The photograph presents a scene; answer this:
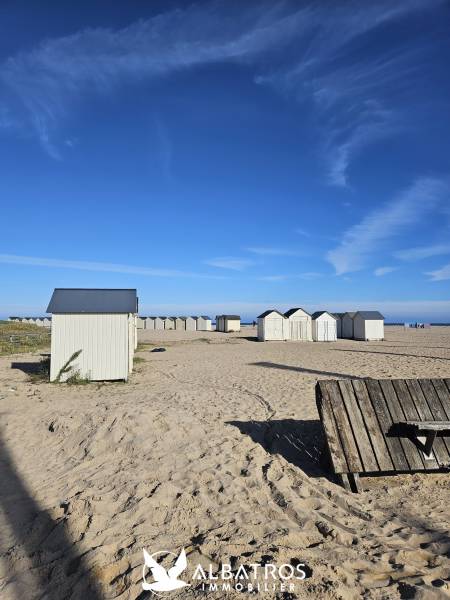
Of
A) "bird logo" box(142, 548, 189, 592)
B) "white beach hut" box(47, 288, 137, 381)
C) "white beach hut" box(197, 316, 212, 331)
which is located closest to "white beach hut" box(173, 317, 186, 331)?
"white beach hut" box(197, 316, 212, 331)

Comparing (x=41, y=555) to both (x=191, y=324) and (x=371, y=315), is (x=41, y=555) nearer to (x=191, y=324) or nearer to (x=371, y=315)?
(x=371, y=315)

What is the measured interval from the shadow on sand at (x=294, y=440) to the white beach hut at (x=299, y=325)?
3171cm

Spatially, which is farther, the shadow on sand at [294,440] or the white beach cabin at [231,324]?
the white beach cabin at [231,324]

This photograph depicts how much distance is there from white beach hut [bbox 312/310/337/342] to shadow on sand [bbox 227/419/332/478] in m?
31.8

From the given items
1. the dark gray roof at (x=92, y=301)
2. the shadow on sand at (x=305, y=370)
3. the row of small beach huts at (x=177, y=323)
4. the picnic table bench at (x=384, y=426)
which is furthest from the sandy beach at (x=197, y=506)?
the row of small beach huts at (x=177, y=323)

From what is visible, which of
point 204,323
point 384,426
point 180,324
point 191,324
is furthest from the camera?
point 180,324

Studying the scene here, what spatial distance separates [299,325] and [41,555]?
36943mm

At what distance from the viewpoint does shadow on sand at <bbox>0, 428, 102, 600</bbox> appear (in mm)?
3535

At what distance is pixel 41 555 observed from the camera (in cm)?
406

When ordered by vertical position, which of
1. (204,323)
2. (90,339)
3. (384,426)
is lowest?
(384,426)

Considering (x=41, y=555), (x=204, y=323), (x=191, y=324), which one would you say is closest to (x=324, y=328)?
(x=204, y=323)

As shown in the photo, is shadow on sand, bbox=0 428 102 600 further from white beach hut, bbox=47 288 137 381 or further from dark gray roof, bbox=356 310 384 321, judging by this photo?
dark gray roof, bbox=356 310 384 321

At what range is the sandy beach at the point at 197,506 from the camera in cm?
361

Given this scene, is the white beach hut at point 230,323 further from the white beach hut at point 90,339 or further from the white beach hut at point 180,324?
the white beach hut at point 90,339
